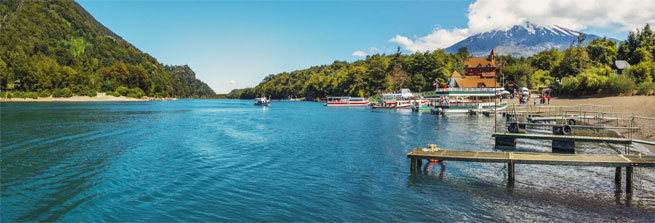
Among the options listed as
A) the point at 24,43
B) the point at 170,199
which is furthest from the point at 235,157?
the point at 24,43

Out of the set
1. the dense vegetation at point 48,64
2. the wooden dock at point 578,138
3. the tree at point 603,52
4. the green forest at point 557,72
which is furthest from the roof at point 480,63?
the dense vegetation at point 48,64

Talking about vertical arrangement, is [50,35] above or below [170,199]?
above

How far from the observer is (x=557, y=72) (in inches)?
3814

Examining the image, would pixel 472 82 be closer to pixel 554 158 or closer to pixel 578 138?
pixel 578 138

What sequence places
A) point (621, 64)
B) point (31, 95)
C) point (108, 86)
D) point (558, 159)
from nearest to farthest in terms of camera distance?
point (558, 159), point (621, 64), point (31, 95), point (108, 86)

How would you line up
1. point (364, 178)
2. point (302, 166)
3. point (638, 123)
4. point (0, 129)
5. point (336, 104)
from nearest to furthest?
point (364, 178) → point (302, 166) → point (638, 123) → point (0, 129) → point (336, 104)

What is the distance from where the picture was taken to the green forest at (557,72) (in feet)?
176

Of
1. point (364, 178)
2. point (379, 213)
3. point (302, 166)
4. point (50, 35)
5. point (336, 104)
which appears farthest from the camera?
point (50, 35)

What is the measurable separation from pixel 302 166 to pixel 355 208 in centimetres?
808

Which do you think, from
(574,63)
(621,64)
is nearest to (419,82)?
(574,63)

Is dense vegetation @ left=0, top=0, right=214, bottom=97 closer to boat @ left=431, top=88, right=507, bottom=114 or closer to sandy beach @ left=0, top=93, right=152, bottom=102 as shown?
sandy beach @ left=0, top=93, right=152, bottom=102

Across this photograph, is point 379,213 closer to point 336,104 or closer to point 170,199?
point 170,199

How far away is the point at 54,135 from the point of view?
105 ft

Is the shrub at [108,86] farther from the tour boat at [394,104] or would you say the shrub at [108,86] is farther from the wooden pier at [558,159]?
the wooden pier at [558,159]
